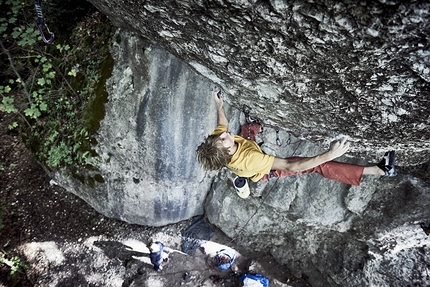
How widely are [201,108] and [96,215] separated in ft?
14.7

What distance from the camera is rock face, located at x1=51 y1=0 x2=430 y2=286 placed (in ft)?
7.28

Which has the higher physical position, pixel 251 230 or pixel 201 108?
pixel 201 108

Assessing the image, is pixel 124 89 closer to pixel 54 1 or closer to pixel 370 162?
pixel 54 1

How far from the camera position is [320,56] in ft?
8.17

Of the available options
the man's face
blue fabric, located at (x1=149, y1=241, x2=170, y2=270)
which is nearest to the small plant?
blue fabric, located at (x1=149, y1=241, x2=170, y2=270)

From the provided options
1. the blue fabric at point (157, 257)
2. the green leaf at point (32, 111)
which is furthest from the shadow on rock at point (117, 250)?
the green leaf at point (32, 111)

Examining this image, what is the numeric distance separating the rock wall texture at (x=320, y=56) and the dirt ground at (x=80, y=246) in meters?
4.81

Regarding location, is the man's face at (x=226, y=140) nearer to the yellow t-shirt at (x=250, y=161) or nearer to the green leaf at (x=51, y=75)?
the yellow t-shirt at (x=250, y=161)

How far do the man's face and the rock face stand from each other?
2.56ft

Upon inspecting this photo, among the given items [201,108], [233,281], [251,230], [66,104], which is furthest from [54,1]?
[233,281]

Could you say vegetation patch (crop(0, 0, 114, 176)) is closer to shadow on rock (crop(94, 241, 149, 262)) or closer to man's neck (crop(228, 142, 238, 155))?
shadow on rock (crop(94, 241, 149, 262))

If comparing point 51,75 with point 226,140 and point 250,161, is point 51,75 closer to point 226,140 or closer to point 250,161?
point 226,140

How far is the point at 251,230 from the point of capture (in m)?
7.13

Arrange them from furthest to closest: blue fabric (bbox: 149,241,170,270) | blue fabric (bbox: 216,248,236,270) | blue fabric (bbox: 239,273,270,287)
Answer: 1. blue fabric (bbox: 216,248,236,270)
2. blue fabric (bbox: 239,273,270,287)
3. blue fabric (bbox: 149,241,170,270)
